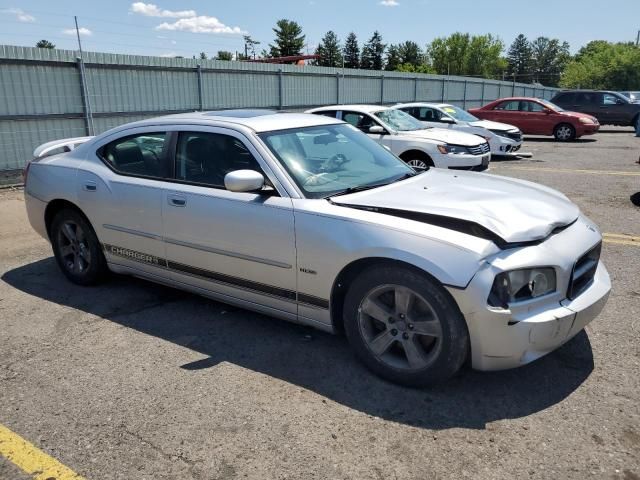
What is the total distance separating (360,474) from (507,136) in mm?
14109

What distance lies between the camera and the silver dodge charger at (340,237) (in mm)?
2891

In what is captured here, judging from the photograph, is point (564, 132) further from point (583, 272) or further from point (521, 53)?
point (521, 53)

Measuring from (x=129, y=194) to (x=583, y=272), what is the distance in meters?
3.42

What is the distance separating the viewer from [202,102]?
13180 mm

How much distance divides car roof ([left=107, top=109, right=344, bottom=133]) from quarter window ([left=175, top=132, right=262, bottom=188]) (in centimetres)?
13

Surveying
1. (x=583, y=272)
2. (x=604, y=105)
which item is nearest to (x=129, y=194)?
(x=583, y=272)

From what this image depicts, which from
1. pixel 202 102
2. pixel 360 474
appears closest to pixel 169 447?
pixel 360 474

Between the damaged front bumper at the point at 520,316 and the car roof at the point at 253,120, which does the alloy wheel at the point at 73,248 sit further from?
the damaged front bumper at the point at 520,316

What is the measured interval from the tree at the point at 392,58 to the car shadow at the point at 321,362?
4159 inches

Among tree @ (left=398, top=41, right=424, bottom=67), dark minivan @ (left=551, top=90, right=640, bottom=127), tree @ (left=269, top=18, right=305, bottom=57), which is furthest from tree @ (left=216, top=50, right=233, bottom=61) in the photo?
dark minivan @ (left=551, top=90, right=640, bottom=127)

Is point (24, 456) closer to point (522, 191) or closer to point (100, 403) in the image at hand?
point (100, 403)

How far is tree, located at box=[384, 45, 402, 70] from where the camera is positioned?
342 ft

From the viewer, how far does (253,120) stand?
4043 millimetres

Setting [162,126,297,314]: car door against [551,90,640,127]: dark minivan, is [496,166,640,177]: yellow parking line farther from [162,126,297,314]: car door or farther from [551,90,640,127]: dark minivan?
[551,90,640,127]: dark minivan
